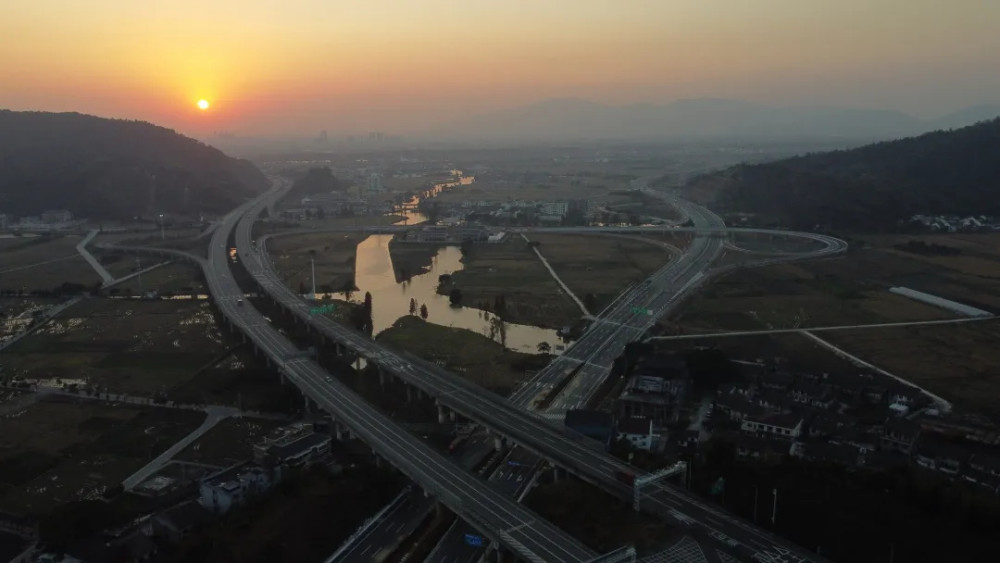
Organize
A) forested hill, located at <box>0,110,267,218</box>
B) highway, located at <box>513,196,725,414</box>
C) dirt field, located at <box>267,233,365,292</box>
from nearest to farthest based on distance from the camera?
highway, located at <box>513,196,725,414</box>
dirt field, located at <box>267,233,365,292</box>
forested hill, located at <box>0,110,267,218</box>

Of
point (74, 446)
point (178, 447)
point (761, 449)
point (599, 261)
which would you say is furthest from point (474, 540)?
point (599, 261)

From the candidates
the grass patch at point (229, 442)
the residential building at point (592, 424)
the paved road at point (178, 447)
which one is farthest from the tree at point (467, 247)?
the residential building at point (592, 424)

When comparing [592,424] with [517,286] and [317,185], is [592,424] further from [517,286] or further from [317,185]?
[317,185]

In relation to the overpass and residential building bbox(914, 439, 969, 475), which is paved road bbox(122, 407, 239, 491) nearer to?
the overpass

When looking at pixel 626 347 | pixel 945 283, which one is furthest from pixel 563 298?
pixel 945 283

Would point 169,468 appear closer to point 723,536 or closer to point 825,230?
point 723,536

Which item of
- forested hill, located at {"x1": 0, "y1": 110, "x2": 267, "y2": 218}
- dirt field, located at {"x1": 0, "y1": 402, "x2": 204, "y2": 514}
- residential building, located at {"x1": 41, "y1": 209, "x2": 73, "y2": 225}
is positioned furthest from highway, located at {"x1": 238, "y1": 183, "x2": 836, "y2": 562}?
forested hill, located at {"x1": 0, "y1": 110, "x2": 267, "y2": 218}
